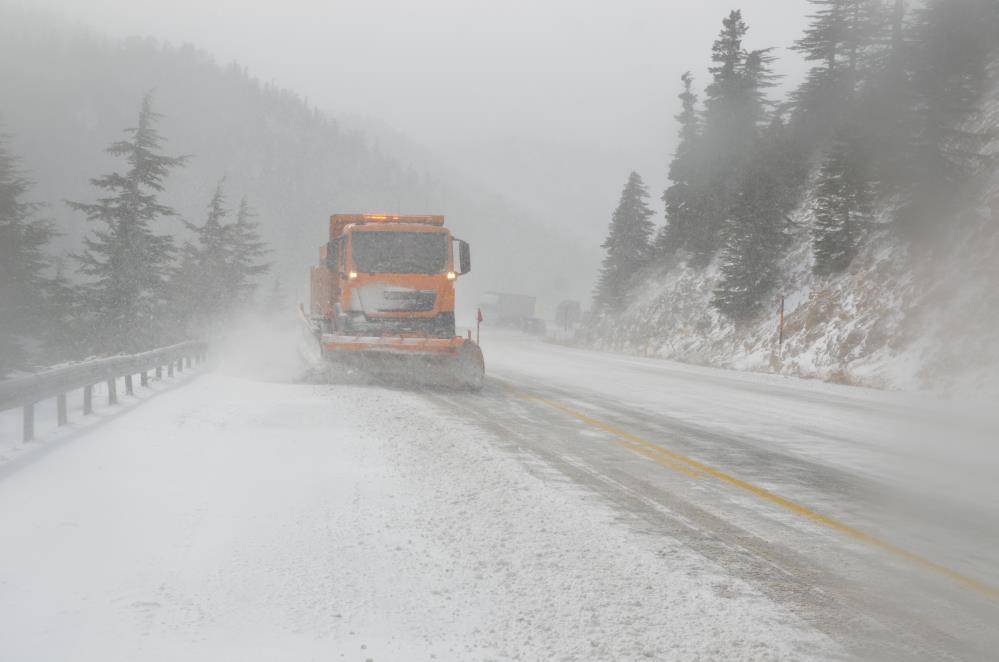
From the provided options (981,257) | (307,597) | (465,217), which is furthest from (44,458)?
(465,217)

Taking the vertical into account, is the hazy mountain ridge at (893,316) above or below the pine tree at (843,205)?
below

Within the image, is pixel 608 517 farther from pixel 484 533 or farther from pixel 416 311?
pixel 416 311

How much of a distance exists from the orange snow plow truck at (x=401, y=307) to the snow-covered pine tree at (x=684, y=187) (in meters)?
25.1

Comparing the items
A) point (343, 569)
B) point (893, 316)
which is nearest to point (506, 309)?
point (893, 316)

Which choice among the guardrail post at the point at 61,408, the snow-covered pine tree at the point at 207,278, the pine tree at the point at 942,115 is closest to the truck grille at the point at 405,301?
the guardrail post at the point at 61,408

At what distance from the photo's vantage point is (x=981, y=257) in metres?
17.4

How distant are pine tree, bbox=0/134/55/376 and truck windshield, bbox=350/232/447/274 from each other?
20416 millimetres

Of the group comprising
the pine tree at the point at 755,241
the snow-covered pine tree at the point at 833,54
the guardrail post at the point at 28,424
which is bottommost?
the guardrail post at the point at 28,424

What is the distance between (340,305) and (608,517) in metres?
9.97

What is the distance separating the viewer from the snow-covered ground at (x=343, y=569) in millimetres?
2982

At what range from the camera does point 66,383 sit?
332 inches

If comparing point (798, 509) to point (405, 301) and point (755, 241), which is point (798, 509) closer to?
point (405, 301)

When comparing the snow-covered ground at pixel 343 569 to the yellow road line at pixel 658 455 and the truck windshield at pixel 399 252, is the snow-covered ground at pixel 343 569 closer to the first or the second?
the yellow road line at pixel 658 455

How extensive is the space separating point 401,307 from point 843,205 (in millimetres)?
15388
